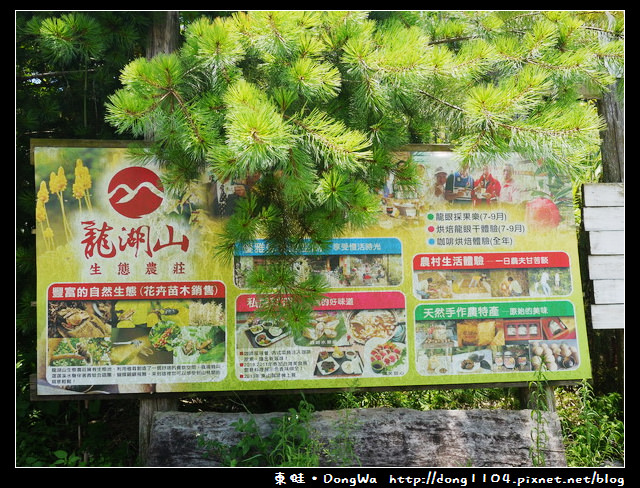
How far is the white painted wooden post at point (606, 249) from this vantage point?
3.47 meters

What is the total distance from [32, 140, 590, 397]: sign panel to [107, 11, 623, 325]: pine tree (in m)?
0.79

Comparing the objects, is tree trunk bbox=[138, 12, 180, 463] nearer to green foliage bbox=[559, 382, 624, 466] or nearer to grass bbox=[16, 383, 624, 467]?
grass bbox=[16, 383, 624, 467]

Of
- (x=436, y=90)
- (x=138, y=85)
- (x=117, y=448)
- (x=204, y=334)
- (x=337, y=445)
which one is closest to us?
(x=138, y=85)

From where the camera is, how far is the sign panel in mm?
3068

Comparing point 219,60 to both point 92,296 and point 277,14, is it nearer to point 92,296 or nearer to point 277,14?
point 277,14

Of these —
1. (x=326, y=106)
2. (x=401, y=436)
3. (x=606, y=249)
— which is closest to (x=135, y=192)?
(x=326, y=106)

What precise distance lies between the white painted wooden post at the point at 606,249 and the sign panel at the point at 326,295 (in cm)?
27

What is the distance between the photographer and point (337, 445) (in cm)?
292

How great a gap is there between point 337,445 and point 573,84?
2281 millimetres

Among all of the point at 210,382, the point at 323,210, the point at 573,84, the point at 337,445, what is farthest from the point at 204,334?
the point at 573,84

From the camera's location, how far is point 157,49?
10.6 ft

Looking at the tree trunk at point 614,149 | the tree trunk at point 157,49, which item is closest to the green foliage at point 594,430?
the tree trunk at point 614,149

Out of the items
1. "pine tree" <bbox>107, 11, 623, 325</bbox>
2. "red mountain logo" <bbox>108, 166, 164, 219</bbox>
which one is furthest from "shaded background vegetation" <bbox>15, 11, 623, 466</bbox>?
"pine tree" <bbox>107, 11, 623, 325</bbox>

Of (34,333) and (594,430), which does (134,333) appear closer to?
(34,333)
